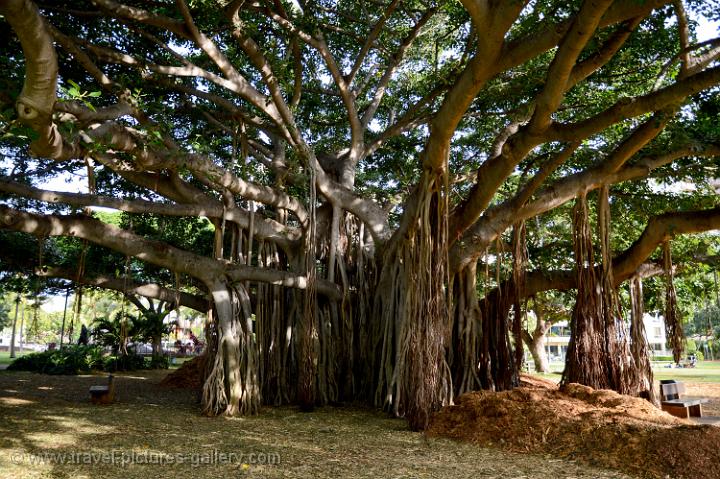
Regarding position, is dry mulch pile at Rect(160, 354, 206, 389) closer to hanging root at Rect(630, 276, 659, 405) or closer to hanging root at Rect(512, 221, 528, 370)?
hanging root at Rect(512, 221, 528, 370)

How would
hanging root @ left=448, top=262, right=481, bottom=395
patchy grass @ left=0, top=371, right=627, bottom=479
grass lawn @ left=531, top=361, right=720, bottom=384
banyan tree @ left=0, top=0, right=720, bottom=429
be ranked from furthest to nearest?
grass lawn @ left=531, top=361, right=720, bottom=384, hanging root @ left=448, top=262, right=481, bottom=395, banyan tree @ left=0, top=0, right=720, bottom=429, patchy grass @ left=0, top=371, right=627, bottom=479

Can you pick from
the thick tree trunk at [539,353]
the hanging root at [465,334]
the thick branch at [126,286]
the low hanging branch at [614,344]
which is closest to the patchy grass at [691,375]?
the thick tree trunk at [539,353]

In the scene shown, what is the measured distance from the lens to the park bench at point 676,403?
5.96 meters

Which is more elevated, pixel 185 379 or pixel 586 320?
pixel 586 320

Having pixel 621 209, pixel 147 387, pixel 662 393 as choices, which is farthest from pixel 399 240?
pixel 147 387

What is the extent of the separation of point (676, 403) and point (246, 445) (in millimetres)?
4404

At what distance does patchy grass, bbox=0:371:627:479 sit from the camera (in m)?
3.61

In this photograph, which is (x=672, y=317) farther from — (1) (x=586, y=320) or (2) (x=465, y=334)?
(2) (x=465, y=334)

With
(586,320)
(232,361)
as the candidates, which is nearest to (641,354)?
(586,320)

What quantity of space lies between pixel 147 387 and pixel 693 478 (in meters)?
7.94

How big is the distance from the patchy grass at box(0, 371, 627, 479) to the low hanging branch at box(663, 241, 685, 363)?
12.1 feet

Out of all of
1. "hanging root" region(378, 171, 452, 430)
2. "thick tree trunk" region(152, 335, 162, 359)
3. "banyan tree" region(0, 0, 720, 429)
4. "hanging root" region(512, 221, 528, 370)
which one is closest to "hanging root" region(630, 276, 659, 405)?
"banyan tree" region(0, 0, 720, 429)

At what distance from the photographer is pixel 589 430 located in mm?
4270

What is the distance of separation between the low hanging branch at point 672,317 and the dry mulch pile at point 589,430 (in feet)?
7.54
